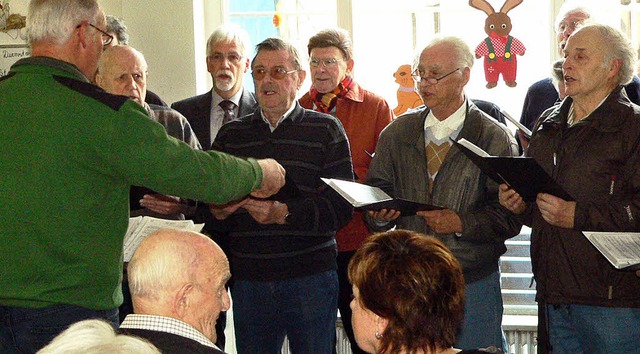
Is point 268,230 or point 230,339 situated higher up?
point 268,230

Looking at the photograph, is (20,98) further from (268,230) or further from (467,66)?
(467,66)

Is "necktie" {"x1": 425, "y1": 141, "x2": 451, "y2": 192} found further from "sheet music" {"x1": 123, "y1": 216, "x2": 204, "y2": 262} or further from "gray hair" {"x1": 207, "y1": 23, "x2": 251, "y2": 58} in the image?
"gray hair" {"x1": 207, "y1": 23, "x2": 251, "y2": 58}

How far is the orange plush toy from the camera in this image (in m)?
5.12

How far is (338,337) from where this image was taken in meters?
5.10

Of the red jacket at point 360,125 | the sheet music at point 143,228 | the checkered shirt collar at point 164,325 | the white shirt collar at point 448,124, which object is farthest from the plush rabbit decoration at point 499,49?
the checkered shirt collar at point 164,325

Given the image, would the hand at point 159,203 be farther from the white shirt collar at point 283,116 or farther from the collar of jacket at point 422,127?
the collar of jacket at point 422,127

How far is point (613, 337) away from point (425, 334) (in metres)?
1.33

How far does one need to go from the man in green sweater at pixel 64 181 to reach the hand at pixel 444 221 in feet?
3.48

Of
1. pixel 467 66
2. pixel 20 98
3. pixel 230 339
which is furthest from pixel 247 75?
pixel 20 98

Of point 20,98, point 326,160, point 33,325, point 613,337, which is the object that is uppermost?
point 20,98

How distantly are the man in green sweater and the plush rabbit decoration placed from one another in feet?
8.95

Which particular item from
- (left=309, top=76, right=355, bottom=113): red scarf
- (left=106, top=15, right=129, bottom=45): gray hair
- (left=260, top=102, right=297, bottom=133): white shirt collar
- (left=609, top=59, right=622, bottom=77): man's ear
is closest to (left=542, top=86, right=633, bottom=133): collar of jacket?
(left=609, top=59, right=622, bottom=77): man's ear

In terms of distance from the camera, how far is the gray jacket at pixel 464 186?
347 centimetres

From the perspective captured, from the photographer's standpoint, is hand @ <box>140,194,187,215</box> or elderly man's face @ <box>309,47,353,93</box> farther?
elderly man's face @ <box>309,47,353,93</box>
